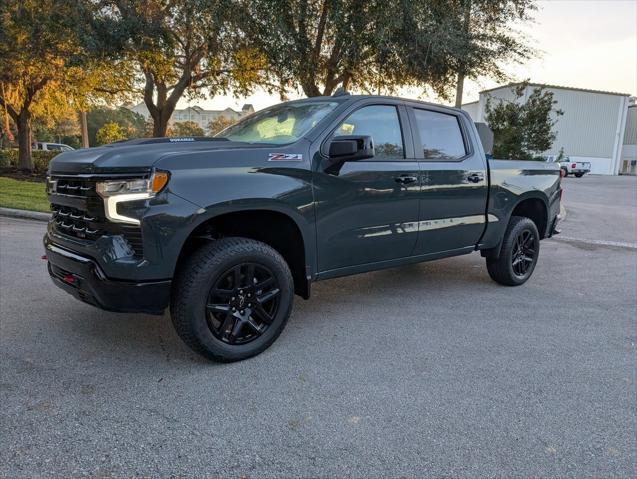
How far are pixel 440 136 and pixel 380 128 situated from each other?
847mm

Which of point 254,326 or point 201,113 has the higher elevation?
point 201,113

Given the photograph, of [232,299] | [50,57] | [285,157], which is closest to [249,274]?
[232,299]

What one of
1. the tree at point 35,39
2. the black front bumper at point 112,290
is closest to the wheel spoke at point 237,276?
the black front bumper at point 112,290

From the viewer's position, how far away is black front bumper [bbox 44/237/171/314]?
2914mm

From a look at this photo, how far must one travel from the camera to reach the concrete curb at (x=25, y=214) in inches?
374

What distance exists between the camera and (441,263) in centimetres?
666

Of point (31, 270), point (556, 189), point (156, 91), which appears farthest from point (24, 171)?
point (556, 189)

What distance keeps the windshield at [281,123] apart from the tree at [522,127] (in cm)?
1035

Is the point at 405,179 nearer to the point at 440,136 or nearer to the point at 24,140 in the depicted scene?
the point at 440,136

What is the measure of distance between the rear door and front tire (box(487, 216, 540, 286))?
0.54 meters

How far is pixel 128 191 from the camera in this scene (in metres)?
2.88

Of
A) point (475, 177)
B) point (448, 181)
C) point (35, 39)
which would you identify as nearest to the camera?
point (448, 181)

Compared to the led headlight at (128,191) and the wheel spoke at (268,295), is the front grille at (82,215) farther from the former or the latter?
the wheel spoke at (268,295)

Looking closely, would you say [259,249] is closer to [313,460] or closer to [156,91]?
[313,460]
